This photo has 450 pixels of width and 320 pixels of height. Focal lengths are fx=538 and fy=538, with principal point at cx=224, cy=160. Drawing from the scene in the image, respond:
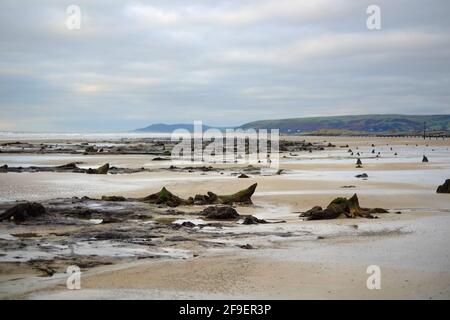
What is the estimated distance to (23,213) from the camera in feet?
42.5

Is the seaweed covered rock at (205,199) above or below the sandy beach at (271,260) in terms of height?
above

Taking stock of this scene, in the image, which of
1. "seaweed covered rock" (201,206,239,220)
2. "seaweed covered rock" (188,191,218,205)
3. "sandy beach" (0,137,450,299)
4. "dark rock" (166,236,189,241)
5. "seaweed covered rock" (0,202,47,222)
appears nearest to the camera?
"sandy beach" (0,137,450,299)

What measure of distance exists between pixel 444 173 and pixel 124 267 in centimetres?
2322

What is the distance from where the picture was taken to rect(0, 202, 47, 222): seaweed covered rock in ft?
42.2

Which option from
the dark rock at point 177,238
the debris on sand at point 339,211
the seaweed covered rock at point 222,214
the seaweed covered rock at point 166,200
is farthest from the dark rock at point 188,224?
the seaweed covered rock at point 166,200

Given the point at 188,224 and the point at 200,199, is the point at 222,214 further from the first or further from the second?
the point at 200,199

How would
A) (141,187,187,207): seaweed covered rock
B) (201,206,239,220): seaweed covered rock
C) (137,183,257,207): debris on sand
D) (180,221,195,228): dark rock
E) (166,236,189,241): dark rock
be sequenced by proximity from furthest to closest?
A: 1. (137,183,257,207): debris on sand
2. (141,187,187,207): seaweed covered rock
3. (201,206,239,220): seaweed covered rock
4. (180,221,195,228): dark rock
5. (166,236,189,241): dark rock

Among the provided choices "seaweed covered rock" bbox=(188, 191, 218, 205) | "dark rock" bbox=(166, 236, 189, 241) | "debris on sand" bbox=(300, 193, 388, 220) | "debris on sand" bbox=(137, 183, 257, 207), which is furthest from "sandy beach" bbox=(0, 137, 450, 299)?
"seaweed covered rock" bbox=(188, 191, 218, 205)

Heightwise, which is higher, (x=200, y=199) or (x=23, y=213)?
(x=23, y=213)

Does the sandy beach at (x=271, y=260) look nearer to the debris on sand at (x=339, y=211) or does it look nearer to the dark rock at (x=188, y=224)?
the debris on sand at (x=339, y=211)

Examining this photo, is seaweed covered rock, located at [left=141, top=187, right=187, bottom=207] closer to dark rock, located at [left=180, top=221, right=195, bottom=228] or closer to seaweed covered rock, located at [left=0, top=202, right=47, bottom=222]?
dark rock, located at [left=180, top=221, right=195, bottom=228]

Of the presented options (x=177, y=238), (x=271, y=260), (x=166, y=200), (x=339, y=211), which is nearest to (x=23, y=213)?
(x=177, y=238)

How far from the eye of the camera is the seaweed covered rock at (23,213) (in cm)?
1285

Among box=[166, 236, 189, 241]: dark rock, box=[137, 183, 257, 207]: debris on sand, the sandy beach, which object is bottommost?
the sandy beach
